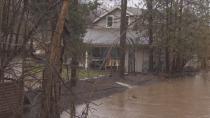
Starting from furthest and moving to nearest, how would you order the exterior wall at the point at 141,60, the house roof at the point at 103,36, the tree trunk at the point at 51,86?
the exterior wall at the point at 141,60
the house roof at the point at 103,36
the tree trunk at the point at 51,86

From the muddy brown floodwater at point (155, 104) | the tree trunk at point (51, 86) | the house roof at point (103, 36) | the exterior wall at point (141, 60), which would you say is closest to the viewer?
the tree trunk at point (51, 86)

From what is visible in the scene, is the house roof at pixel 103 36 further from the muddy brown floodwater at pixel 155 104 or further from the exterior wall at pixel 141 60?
the muddy brown floodwater at pixel 155 104

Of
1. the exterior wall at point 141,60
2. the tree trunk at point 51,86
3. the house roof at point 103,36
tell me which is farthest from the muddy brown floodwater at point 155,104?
the exterior wall at point 141,60

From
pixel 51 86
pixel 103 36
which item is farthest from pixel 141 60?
pixel 51 86

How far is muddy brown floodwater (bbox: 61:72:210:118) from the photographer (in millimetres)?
17891

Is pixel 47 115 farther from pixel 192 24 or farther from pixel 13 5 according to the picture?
pixel 192 24

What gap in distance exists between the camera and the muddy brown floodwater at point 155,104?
17.9 meters

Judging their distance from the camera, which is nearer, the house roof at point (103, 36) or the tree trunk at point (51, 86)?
the tree trunk at point (51, 86)

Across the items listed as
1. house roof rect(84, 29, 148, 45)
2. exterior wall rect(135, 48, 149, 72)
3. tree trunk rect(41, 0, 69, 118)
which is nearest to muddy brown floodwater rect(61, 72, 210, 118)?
tree trunk rect(41, 0, 69, 118)

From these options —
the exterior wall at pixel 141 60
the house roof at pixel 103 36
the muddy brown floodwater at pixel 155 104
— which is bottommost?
the muddy brown floodwater at pixel 155 104

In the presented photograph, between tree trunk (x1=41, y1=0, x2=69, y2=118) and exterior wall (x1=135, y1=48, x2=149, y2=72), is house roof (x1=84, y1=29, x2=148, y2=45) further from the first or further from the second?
tree trunk (x1=41, y1=0, x2=69, y2=118)

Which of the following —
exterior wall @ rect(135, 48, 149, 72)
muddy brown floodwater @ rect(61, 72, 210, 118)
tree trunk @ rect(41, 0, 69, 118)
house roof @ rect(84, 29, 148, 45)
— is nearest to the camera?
tree trunk @ rect(41, 0, 69, 118)

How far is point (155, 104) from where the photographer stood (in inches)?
836

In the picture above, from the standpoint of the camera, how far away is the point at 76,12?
2322 centimetres
